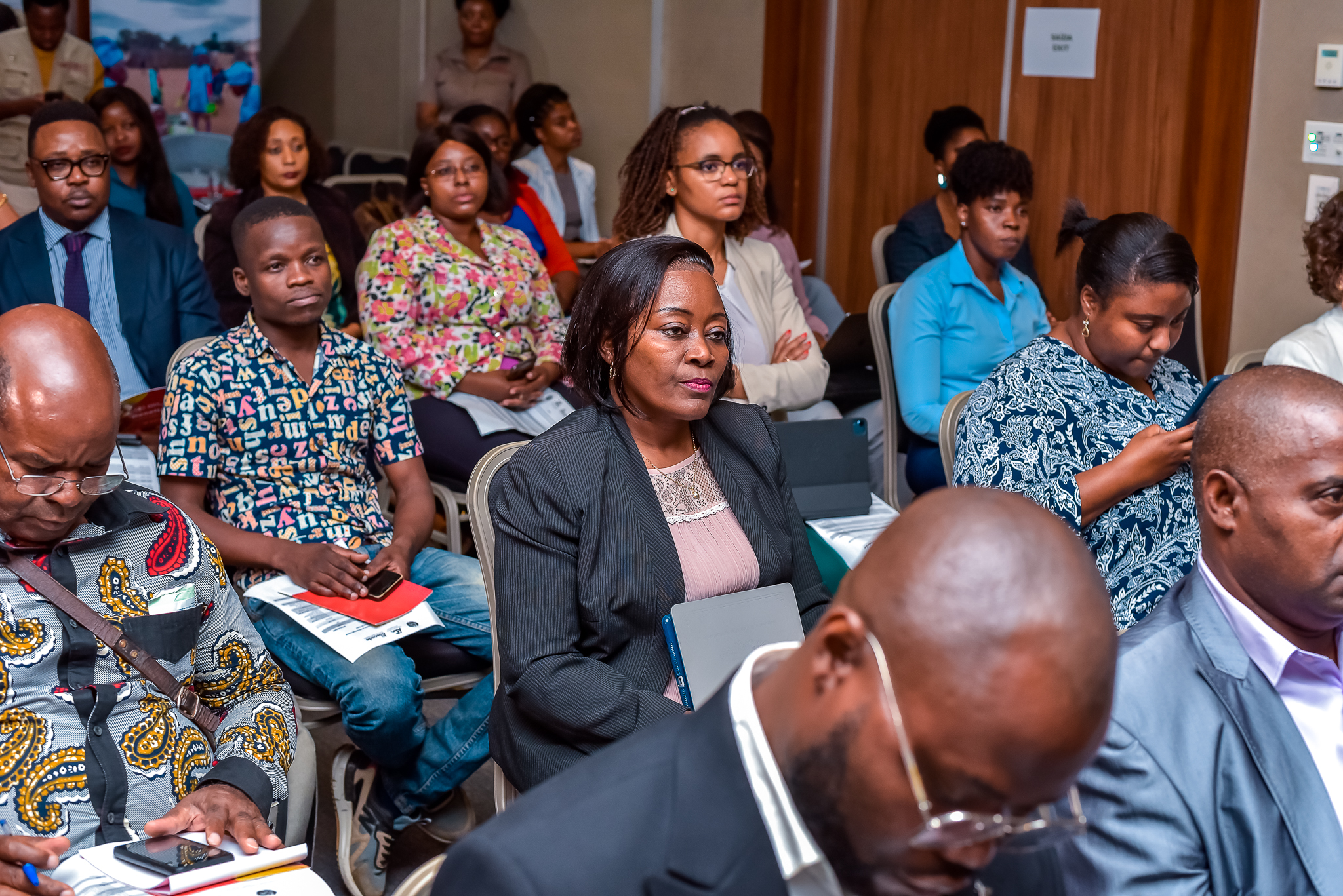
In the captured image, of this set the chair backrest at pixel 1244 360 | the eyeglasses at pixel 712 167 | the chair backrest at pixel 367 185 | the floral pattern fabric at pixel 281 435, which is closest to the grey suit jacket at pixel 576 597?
the floral pattern fabric at pixel 281 435

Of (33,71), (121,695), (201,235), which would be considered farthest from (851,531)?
(33,71)

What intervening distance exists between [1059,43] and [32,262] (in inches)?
153

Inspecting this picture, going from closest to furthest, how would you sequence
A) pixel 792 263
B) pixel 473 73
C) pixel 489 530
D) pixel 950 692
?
pixel 950 692 → pixel 489 530 → pixel 792 263 → pixel 473 73

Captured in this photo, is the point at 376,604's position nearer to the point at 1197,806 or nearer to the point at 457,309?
the point at 457,309

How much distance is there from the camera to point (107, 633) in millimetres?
1695

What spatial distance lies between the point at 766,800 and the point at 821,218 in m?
5.76

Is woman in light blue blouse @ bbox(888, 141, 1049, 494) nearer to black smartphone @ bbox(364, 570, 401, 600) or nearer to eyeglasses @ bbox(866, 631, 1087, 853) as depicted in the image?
black smartphone @ bbox(364, 570, 401, 600)

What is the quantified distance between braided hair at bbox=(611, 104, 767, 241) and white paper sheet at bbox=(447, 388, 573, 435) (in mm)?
571

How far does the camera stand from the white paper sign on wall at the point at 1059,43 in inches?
191

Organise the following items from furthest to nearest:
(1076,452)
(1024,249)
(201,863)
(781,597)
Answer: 1. (1024,249)
2. (1076,452)
3. (781,597)
4. (201,863)

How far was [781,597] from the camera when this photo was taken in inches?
80.5

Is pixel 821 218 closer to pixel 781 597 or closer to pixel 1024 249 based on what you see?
pixel 1024 249

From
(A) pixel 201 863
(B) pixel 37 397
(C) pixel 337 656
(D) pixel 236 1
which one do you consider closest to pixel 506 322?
(C) pixel 337 656

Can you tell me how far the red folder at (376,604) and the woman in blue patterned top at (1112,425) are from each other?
1.16 meters
